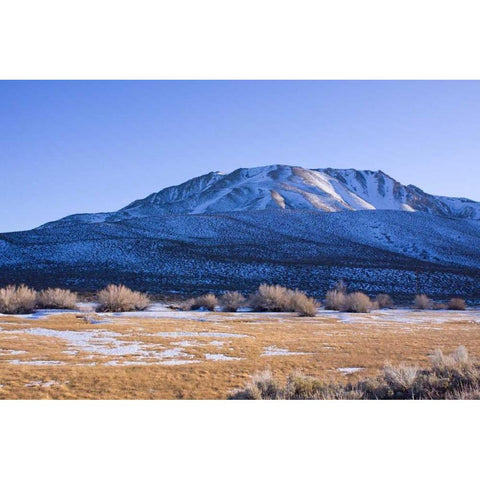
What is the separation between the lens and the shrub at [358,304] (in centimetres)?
3138

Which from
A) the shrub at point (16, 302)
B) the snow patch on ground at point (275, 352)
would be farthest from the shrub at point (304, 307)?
the shrub at point (16, 302)

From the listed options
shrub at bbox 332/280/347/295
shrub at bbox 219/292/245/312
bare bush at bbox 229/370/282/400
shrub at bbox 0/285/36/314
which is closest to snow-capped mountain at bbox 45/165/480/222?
shrub at bbox 332/280/347/295

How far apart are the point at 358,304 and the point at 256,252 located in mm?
31052

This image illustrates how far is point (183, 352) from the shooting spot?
43.3 feet

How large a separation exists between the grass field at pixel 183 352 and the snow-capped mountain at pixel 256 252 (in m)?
21.6

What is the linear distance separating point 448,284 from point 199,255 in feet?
103

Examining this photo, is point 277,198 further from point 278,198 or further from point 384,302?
point 384,302

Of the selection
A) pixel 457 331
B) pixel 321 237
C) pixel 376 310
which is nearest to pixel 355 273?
pixel 376 310

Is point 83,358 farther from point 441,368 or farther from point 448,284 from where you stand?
point 448,284

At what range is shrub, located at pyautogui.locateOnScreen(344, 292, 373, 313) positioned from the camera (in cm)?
3138

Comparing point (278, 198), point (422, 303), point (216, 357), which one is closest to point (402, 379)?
point (216, 357)

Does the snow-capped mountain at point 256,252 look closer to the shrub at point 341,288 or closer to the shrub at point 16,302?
the shrub at point 341,288

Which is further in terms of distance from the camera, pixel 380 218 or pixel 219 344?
pixel 380 218

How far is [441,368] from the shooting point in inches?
346
